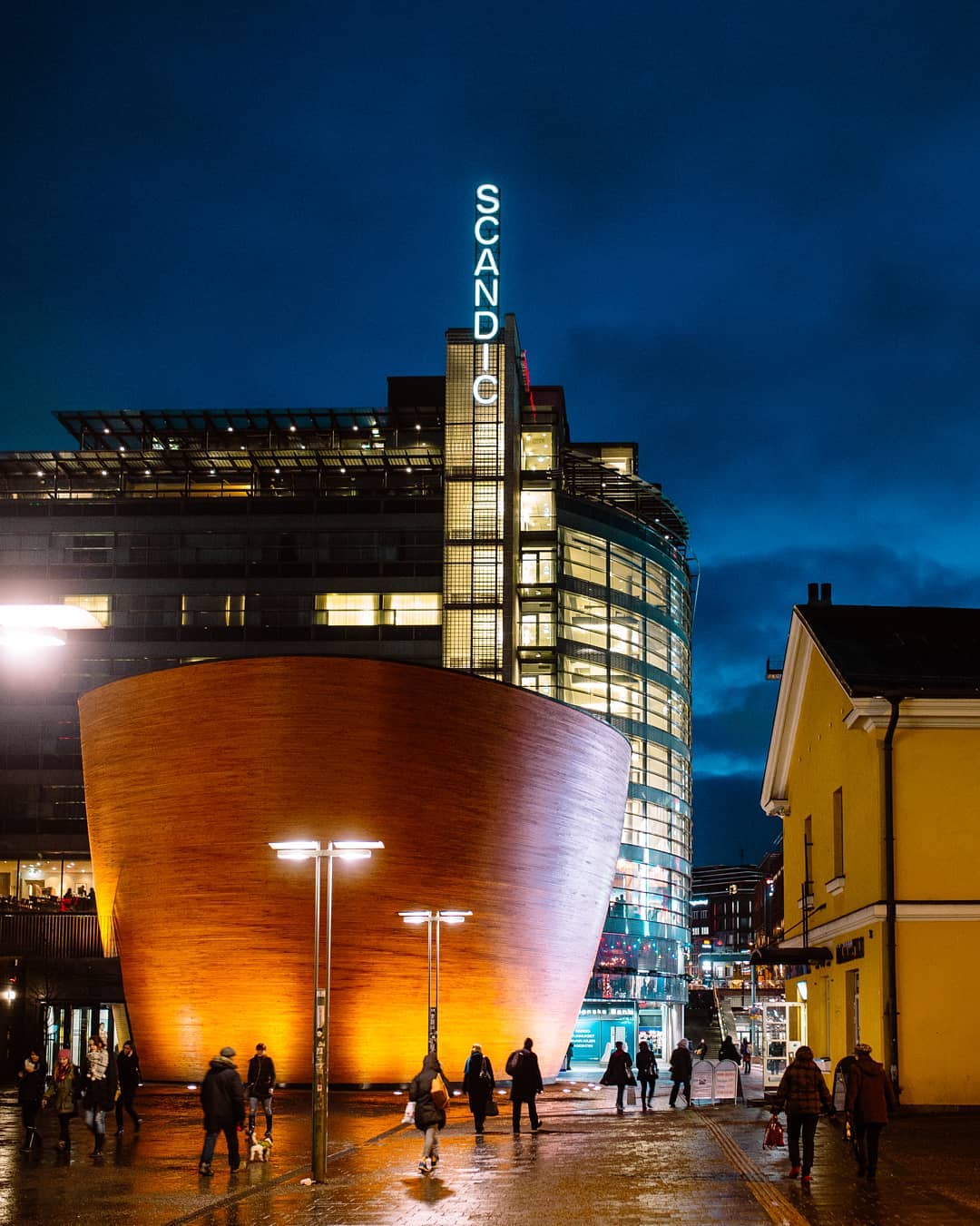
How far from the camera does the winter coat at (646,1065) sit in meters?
30.8

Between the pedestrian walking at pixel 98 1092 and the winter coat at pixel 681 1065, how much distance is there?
13.1m

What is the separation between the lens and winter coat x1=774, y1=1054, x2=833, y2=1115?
1602 cm

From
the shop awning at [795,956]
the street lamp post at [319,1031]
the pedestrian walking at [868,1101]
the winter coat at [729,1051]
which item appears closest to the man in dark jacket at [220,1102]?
the street lamp post at [319,1031]

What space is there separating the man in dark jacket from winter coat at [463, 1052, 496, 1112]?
636cm

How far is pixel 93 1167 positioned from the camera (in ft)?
61.5

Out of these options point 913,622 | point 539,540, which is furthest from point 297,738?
point 539,540

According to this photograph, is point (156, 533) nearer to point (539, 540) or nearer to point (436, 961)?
point (539, 540)

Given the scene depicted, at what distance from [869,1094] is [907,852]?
30.3 ft

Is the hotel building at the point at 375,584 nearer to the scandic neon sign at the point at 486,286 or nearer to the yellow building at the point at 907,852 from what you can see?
the scandic neon sign at the point at 486,286

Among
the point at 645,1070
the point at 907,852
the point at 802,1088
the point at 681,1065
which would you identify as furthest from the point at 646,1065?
the point at 802,1088

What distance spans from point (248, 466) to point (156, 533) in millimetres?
7678

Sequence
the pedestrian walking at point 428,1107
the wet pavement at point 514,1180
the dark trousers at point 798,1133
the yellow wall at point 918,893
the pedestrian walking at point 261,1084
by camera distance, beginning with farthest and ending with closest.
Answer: the yellow wall at point 918,893, the pedestrian walking at point 261,1084, the pedestrian walking at point 428,1107, the dark trousers at point 798,1133, the wet pavement at point 514,1180

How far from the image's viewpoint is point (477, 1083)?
23.2 meters

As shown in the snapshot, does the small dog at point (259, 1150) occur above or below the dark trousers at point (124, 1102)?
above
